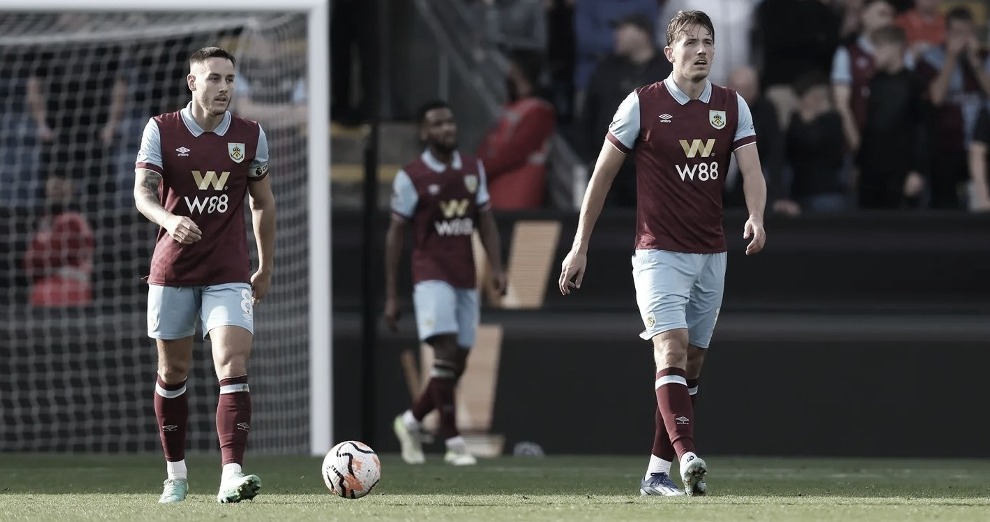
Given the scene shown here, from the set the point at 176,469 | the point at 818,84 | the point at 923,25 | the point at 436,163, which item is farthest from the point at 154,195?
the point at 923,25

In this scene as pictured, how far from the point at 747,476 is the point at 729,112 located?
104 inches

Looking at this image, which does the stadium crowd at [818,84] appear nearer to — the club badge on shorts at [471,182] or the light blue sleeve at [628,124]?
the club badge on shorts at [471,182]

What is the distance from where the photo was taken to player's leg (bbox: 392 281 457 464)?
1063cm

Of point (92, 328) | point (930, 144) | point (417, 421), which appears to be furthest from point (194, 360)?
point (930, 144)

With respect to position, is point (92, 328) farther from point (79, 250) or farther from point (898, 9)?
point (898, 9)

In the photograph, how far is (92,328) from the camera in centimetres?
1205

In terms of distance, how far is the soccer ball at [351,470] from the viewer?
714 cm

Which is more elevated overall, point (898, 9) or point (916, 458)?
point (898, 9)

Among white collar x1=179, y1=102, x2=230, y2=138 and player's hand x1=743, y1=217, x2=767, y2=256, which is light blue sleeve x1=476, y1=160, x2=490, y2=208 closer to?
white collar x1=179, y1=102, x2=230, y2=138

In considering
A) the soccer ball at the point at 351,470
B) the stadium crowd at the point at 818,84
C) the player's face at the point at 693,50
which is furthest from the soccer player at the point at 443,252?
the player's face at the point at 693,50

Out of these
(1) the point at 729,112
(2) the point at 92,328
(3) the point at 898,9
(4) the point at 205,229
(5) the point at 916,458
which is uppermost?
(3) the point at 898,9

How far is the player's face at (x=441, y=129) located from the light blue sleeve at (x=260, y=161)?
3494 mm

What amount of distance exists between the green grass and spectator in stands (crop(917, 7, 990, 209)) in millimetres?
2010

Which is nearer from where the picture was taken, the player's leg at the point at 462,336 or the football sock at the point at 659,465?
the football sock at the point at 659,465
